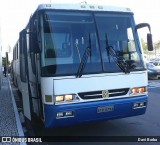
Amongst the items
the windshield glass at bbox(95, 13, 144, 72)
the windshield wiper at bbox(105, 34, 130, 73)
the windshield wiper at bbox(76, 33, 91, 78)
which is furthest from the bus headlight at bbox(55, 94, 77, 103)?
the windshield wiper at bbox(105, 34, 130, 73)

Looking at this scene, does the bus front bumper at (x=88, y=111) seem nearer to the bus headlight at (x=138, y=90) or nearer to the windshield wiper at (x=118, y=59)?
the bus headlight at (x=138, y=90)

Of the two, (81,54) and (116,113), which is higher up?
(81,54)

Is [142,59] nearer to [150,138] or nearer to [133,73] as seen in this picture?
[133,73]

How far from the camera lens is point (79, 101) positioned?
6.73m

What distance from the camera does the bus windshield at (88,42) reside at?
6781 mm

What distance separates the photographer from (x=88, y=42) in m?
7.09

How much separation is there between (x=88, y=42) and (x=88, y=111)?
150 centimetres

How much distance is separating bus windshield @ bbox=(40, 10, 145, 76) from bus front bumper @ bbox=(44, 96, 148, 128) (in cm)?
67

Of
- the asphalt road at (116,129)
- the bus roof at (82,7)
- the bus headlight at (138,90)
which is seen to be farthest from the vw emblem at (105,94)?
the bus roof at (82,7)

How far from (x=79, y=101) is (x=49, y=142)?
133cm

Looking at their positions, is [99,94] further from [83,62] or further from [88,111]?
[83,62]

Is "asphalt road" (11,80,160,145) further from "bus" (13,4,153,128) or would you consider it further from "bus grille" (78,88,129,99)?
"bus grille" (78,88,129,99)

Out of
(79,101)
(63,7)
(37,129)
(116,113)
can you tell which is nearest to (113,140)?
(116,113)

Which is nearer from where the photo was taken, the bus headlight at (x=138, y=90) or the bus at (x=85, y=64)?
the bus at (x=85, y=64)
